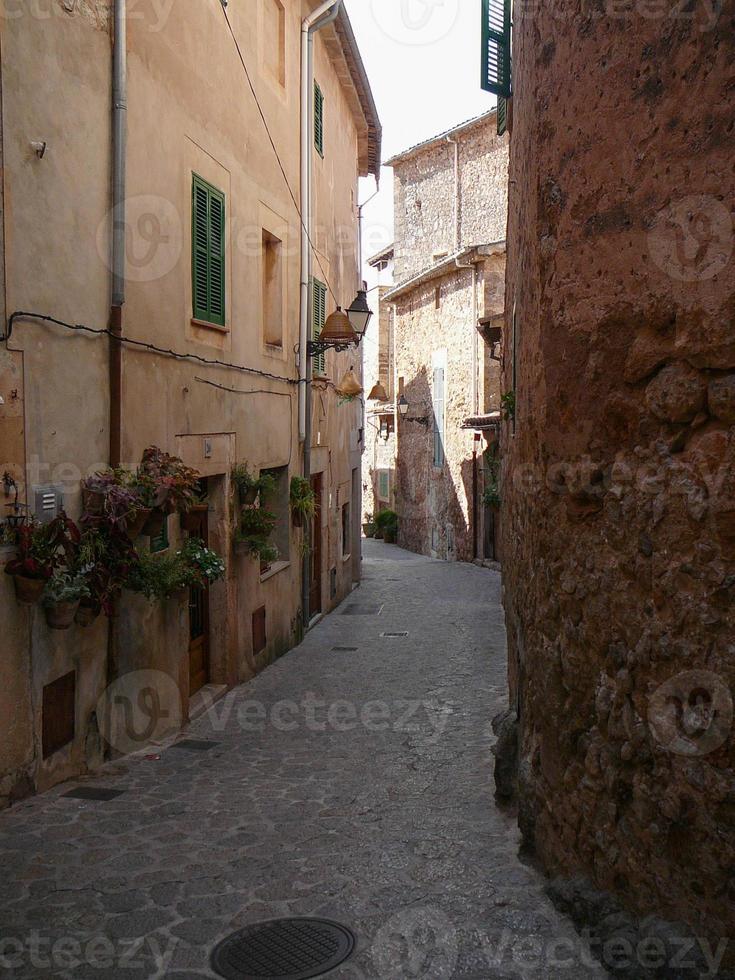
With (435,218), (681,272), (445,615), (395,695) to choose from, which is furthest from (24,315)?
(435,218)

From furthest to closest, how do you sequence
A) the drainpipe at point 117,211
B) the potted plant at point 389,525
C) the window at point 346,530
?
1. the potted plant at point 389,525
2. the window at point 346,530
3. the drainpipe at point 117,211

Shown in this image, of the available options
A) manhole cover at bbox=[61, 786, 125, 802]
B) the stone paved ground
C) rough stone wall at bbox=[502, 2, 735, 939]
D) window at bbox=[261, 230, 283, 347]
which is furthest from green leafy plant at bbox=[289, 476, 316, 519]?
rough stone wall at bbox=[502, 2, 735, 939]

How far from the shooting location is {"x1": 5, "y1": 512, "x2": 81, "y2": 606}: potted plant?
5789mm

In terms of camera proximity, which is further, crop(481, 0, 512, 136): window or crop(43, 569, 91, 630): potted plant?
crop(481, 0, 512, 136): window

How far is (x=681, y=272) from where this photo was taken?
380cm

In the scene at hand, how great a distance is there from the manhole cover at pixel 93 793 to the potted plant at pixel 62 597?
1210mm

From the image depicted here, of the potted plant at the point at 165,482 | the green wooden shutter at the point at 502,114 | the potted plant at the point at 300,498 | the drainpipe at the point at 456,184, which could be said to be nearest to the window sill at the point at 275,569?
the potted plant at the point at 300,498

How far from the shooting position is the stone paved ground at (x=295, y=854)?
4.41 metres

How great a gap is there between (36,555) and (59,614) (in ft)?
1.50

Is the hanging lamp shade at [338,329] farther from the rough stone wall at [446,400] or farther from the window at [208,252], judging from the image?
the rough stone wall at [446,400]

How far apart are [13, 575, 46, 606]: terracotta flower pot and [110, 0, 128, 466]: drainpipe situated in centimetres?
155

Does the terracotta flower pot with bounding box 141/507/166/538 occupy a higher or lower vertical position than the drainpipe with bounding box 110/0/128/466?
lower

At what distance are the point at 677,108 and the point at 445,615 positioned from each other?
12.7 m

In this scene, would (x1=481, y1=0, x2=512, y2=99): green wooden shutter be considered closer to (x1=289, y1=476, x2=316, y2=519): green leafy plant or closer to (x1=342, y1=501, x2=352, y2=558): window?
(x1=289, y1=476, x2=316, y2=519): green leafy plant
